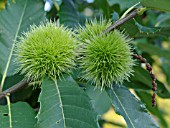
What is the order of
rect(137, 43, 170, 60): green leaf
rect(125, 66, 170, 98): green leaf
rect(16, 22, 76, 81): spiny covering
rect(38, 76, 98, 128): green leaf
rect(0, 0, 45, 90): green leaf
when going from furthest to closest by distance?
1. rect(137, 43, 170, 60): green leaf
2. rect(125, 66, 170, 98): green leaf
3. rect(0, 0, 45, 90): green leaf
4. rect(16, 22, 76, 81): spiny covering
5. rect(38, 76, 98, 128): green leaf

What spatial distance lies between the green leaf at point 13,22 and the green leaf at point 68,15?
0.16 m

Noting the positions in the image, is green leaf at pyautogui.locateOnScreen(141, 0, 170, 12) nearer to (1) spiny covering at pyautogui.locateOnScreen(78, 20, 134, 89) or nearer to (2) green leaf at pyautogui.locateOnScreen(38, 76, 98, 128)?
(1) spiny covering at pyautogui.locateOnScreen(78, 20, 134, 89)

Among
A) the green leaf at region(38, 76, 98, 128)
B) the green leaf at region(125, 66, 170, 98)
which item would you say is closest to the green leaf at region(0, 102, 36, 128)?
the green leaf at region(38, 76, 98, 128)

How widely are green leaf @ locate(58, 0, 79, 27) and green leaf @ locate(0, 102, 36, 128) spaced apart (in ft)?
1.95

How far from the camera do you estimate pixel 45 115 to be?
984mm

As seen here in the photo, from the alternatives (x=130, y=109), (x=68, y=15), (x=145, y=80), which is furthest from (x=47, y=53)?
(x=145, y=80)

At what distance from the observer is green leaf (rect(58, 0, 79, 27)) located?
161cm

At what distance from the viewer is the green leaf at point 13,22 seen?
1.35 metres

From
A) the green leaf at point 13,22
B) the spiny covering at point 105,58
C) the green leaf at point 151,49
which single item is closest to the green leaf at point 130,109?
the spiny covering at point 105,58

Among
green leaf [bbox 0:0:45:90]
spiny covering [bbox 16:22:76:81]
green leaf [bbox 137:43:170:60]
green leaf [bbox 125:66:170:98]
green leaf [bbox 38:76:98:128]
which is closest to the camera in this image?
green leaf [bbox 38:76:98:128]

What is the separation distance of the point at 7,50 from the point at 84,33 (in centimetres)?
36

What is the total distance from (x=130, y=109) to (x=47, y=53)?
0.34 meters

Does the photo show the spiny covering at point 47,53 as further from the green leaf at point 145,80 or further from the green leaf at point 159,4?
the green leaf at point 145,80

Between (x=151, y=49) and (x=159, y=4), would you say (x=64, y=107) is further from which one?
(x=151, y=49)
